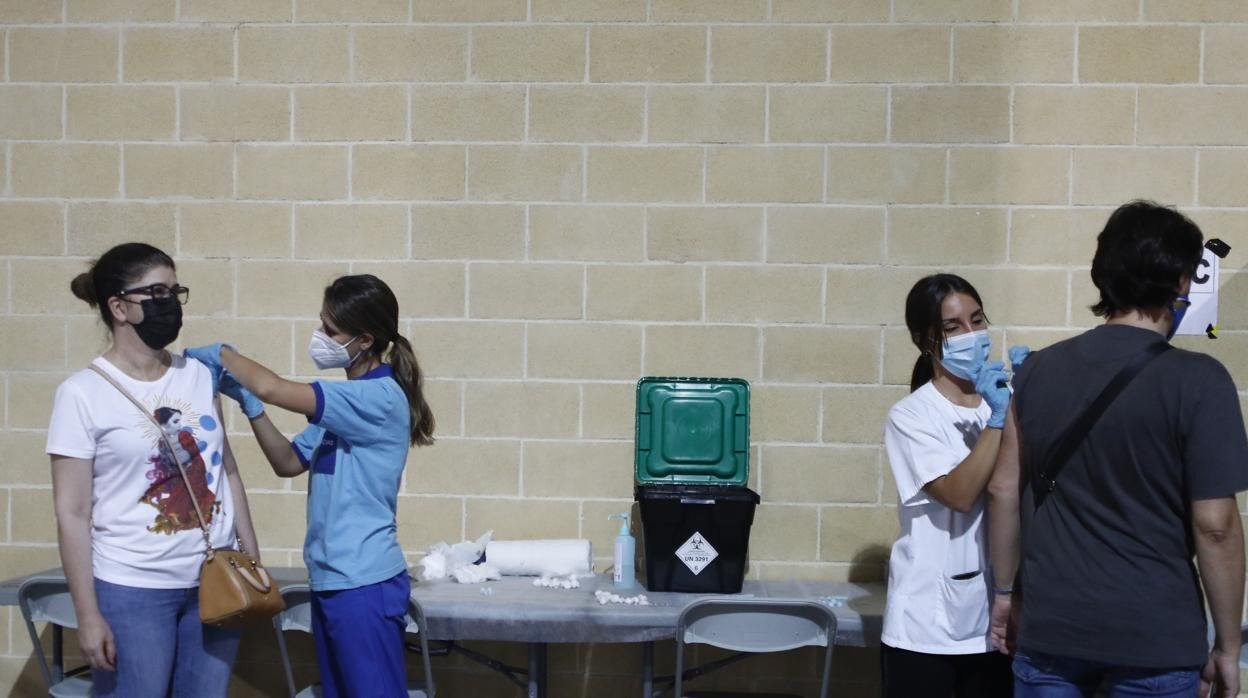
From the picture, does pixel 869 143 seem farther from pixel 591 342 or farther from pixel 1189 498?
pixel 1189 498

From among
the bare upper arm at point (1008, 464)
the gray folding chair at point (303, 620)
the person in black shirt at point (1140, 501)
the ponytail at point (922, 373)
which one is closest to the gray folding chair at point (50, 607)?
the gray folding chair at point (303, 620)

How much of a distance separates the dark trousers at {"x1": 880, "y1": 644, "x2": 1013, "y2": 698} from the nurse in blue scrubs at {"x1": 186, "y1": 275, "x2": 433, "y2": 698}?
1.19m

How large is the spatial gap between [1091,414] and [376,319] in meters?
1.63

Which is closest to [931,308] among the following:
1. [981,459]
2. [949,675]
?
[981,459]

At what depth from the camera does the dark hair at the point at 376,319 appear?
2.78m

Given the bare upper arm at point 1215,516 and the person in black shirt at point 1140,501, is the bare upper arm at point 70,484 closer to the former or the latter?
the person in black shirt at point 1140,501

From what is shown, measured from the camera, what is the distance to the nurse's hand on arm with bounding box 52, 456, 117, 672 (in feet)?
8.09

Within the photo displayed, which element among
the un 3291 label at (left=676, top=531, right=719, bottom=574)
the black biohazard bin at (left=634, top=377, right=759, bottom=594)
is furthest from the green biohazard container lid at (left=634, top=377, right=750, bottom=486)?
the un 3291 label at (left=676, top=531, right=719, bottom=574)

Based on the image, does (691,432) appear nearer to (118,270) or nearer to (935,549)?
(935,549)

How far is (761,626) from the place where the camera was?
123 inches

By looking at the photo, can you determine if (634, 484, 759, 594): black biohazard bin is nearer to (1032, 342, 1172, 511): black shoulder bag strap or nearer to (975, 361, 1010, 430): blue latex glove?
(975, 361, 1010, 430): blue latex glove

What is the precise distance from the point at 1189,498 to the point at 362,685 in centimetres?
182

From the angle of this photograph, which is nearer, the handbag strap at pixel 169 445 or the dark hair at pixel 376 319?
the handbag strap at pixel 169 445

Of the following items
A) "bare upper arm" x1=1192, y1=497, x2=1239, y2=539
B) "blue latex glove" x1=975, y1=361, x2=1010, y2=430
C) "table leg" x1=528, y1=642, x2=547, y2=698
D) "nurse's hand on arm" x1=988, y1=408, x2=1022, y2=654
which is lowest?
"table leg" x1=528, y1=642, x2=547, y2=698
